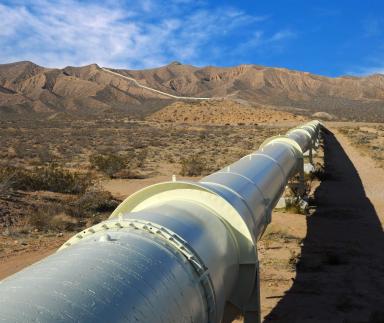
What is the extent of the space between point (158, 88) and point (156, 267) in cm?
18112

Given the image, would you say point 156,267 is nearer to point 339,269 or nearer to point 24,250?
point 339,269

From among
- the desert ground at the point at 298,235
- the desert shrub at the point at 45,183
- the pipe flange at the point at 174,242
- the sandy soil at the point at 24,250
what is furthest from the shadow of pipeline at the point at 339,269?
the desert shrub at the point at 45,183

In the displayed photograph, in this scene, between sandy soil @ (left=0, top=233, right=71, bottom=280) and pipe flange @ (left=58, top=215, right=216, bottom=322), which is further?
sandy soil @ (left=0, top=233, right=71, bottom=280)

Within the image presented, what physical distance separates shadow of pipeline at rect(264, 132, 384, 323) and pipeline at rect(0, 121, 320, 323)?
8.44 ft

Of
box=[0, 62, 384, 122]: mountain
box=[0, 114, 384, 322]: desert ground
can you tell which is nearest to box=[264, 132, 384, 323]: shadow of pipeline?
box=[0, 114, 384, 322]: desert ground

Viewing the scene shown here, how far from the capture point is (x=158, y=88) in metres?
182

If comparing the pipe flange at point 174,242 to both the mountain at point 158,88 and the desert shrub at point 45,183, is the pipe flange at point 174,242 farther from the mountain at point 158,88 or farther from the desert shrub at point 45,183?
the mountain at point 158,88

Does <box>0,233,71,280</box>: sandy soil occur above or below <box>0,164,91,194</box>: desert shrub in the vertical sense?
below

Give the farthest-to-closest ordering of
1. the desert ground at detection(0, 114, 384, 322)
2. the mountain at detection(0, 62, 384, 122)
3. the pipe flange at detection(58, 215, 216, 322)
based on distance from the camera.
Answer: the mountain at detection(0, 62, 384, 122)
the desert ground at detection(0, 114, 384, 322)
the pipe flange at detection(58, 215, 216, 322)

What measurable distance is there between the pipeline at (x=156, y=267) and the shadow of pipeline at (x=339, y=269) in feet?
8.44

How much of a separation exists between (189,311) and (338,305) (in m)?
5.14

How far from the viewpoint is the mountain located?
146 metres

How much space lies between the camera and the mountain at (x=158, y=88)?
146 meters

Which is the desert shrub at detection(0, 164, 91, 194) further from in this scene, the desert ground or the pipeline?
the pipeline
